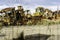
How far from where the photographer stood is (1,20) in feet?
30.2

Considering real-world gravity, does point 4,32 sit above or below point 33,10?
below

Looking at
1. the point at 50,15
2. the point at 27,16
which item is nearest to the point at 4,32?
the point at 27,16

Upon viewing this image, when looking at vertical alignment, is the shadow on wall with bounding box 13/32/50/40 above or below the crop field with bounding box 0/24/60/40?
below

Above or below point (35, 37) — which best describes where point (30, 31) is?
above

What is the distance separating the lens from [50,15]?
9.22 meters

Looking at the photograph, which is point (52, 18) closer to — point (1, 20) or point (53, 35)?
point (53, 35)

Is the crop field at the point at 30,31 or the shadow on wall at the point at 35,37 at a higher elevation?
the crop field at the point at 30,31

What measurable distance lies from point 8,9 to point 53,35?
58.8 inches

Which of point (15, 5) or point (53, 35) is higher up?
point (15, 5)

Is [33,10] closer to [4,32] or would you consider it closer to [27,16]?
[27,16]

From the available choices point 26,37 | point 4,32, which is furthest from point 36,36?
point 4,32

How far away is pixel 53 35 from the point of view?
924 centimetres

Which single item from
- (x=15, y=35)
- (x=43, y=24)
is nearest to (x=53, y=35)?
(x=43, y=24)

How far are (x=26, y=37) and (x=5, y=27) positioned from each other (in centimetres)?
67
